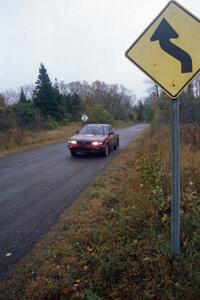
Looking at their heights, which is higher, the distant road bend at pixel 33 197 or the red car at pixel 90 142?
the red car at pixel 90 142

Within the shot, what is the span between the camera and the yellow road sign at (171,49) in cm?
330

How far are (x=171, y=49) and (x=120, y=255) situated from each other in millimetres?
2490

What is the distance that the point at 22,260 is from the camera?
4.43 metres

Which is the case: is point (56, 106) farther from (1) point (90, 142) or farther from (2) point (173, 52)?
(2) point (173, 52)

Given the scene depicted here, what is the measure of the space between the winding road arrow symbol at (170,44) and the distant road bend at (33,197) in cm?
321

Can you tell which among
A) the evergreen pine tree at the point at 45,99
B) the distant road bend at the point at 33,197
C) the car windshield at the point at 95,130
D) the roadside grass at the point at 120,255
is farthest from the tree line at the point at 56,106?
the roadside grass at the point at 120,255

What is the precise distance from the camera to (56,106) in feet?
166

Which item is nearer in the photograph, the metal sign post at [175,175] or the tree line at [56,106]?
the metal sign post at [175,175]

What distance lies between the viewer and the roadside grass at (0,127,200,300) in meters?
3.46

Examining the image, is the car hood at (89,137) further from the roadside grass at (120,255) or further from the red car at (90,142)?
the roadside grass at (120,255)

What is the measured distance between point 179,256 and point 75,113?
57.5m

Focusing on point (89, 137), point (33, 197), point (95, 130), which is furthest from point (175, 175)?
point (95, 130)

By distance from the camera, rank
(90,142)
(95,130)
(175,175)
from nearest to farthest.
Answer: (175,175)
(90,142)
(95,130)

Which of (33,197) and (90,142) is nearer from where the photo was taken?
(33,197)
